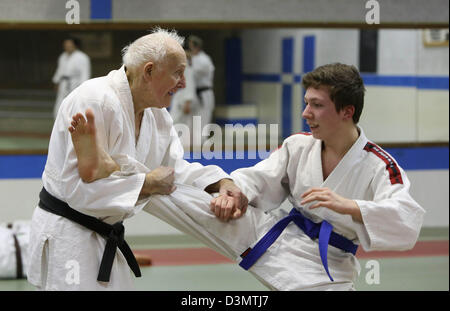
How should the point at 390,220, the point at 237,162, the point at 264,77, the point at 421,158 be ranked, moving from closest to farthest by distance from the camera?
1. the point at 390,220
2. the point at 237,162
3. the point at 421,158
4. the point at 264,77

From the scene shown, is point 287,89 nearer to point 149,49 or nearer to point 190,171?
point 190,171

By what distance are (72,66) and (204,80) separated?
1.46 meters

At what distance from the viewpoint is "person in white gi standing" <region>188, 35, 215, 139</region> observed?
6910 millimetres

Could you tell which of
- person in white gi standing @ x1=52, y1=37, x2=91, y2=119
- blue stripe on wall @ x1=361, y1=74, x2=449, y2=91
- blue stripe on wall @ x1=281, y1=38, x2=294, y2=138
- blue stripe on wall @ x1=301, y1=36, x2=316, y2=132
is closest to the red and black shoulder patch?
person in white gi standing @ x1=52, y1=37, x2=91, y2=119

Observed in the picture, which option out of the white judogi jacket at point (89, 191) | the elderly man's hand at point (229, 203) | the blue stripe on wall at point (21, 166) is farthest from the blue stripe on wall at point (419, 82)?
the white judogi jacket at point (89, 191)

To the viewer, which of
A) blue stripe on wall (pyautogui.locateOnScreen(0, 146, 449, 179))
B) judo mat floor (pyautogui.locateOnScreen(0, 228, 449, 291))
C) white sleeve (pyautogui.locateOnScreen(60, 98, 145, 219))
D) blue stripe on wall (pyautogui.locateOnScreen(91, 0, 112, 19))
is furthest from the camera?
blue stripe on wall (pyautogui.locateOnScreen(91, 0, 112, 19))

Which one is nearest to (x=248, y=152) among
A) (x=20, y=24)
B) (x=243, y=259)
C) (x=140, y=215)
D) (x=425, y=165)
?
(x=140, y=215)

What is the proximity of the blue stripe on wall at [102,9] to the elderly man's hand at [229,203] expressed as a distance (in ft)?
11.5

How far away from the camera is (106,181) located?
7.52 ft

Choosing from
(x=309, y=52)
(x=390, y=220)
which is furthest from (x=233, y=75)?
(x=390, y=220)

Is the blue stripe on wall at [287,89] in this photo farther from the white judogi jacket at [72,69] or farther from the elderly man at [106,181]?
the elderly man at [106,181]

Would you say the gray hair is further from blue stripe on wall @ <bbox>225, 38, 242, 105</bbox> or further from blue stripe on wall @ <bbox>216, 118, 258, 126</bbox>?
blue stripe on wall @ <bbox>216, 118, 258, 126</bbox>

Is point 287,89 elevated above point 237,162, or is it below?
above

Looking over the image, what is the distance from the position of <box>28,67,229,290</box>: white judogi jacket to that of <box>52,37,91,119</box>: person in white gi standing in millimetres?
3800
